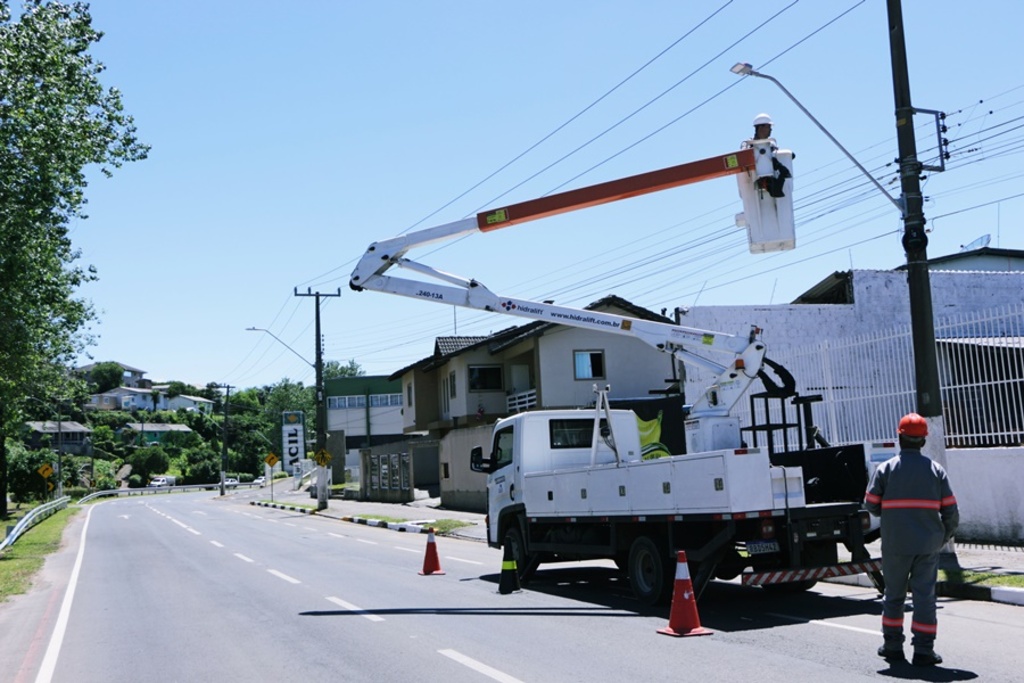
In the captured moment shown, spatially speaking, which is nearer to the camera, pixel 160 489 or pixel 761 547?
pixel 761 547

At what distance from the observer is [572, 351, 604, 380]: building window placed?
118 feet

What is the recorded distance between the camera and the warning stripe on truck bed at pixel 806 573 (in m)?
10.2

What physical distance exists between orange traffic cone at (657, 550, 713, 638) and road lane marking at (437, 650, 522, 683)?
204cm

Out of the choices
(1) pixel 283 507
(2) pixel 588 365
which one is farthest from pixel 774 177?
(1) pixel 283 507

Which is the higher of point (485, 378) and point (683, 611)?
point (485, 378)

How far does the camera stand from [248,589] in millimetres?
14953

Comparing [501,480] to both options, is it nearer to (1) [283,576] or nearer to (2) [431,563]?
(2) [431,563]

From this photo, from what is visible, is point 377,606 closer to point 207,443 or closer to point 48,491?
point 48,491

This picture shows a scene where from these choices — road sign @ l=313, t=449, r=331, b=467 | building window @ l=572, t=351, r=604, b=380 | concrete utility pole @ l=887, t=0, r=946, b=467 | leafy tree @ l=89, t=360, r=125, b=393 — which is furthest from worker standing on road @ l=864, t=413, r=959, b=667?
leafy tree @ l=89, t=360, r=125, b=393

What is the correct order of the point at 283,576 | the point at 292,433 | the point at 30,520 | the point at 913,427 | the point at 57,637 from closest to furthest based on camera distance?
the point at 913,427
the point at 57,637
the point at 283,576
the point at 30,520
the point at 292,433

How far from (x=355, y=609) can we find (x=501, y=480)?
3.74m

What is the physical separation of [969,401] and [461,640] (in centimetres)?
942

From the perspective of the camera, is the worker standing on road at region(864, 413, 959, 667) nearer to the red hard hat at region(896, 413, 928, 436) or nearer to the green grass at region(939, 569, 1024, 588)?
the red hard hat at region(896, 413, 928, 436)

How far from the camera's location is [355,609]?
12086 mm
